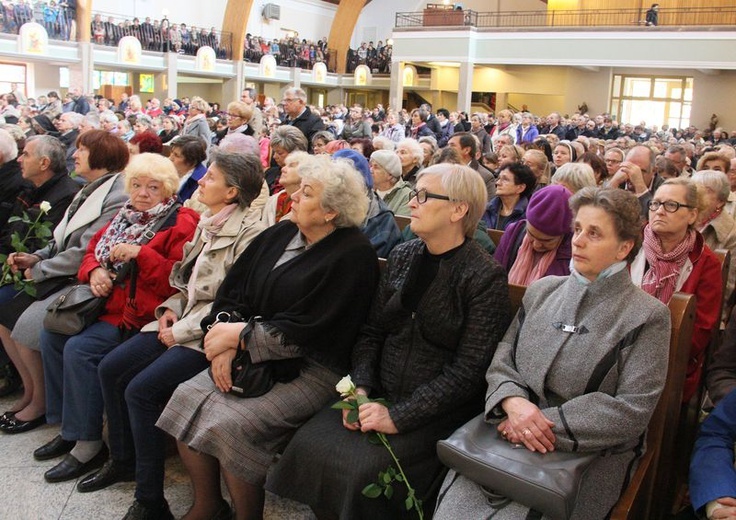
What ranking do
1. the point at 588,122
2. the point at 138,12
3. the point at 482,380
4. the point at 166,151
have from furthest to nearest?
the point at 138,12 → the point at 588,122 → the point at 166,151 → the point at 482,380

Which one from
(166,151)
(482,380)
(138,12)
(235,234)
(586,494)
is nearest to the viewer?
(586,494)

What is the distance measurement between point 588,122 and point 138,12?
16177 mm

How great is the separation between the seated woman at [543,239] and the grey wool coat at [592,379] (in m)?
0.70

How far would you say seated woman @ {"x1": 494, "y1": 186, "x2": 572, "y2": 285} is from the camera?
272 cm

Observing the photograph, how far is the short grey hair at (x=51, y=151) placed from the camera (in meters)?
3.80

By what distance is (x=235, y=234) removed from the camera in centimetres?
288

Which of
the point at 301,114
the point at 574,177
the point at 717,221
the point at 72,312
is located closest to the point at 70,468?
the point at 72,312

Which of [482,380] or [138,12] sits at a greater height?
[138,12]

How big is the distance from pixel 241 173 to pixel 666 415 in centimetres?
193

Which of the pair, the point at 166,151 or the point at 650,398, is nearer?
the point at 650,398

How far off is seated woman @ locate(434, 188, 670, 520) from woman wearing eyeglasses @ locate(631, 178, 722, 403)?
0.86 m

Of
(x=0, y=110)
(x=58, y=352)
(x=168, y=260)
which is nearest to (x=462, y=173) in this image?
(x=168, y=260)

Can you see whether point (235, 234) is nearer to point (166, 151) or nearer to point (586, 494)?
point (586, 494)

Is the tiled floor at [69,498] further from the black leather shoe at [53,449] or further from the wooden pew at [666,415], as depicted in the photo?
the wooden pew at [666,415]
